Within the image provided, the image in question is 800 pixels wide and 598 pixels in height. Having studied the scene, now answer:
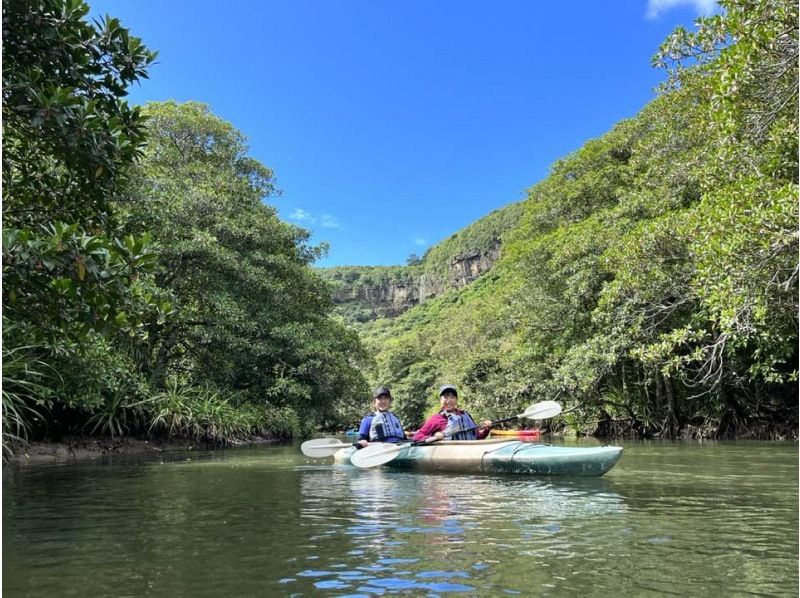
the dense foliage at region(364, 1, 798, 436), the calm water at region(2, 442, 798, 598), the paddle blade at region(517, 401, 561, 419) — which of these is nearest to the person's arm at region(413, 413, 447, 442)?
the paddle blade at region(517, 401, 561, 419)

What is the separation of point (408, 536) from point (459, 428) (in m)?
4.62

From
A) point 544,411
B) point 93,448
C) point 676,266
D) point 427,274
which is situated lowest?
point 93,448

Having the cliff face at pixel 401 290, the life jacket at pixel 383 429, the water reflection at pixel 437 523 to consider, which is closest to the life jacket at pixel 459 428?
the life jacket at pixel 383 429

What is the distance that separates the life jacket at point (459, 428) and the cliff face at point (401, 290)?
8380 cm

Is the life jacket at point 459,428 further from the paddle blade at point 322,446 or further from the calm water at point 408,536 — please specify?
the paddle blade at point 322,446

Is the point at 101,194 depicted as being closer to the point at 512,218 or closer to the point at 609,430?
the point at 609,430

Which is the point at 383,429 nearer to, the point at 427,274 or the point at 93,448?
the point at 93,448

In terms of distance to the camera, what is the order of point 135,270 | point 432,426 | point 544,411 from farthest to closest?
point 432,426, point 544,411, point 135,270

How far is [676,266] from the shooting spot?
39.3 feet

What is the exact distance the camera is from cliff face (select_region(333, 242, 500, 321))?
94.4 m

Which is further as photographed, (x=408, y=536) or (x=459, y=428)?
(x=459, y=428)

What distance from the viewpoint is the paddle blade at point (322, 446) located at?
390 inches

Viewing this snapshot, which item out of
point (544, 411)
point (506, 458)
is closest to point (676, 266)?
point (544, 411)

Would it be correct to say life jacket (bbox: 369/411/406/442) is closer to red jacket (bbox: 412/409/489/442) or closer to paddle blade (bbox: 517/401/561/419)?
red jacket (bbox: 412/409/489/442)
